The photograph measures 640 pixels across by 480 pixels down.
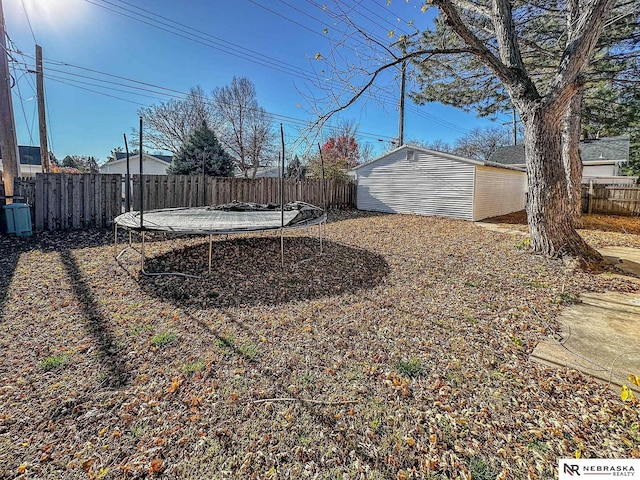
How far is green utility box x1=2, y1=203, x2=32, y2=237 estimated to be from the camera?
18.2 feet

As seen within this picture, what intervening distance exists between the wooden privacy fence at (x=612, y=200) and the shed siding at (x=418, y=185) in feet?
18.4

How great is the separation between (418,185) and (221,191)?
22.4ft

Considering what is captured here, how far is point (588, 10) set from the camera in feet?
14.6

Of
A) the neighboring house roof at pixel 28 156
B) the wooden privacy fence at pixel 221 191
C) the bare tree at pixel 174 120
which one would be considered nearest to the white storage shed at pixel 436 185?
the wooden privacy fence at pixel 221 191

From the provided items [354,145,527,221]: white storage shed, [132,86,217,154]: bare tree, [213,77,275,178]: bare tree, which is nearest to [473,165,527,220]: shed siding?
[354,145,527,221]: white storage shed

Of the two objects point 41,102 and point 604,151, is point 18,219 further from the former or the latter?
point 604,151

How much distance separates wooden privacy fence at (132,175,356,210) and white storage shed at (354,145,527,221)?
1.34 metres

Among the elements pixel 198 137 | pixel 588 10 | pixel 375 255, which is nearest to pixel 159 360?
pixel 375 255

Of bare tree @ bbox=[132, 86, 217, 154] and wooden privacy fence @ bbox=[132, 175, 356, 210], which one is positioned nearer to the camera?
wooden privacy fence @ bbox=[132, 175, 356, 210]

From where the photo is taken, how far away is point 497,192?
11469mm

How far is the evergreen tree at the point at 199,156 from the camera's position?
570 inches

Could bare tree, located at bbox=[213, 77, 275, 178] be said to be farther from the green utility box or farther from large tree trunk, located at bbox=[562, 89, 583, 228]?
large tree trunk, located at bbox=[562, 89, 583, 228]

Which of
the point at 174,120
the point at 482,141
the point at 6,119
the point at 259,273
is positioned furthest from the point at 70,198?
the point at 482,141

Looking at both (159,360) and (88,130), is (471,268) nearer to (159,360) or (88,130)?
(159,360)
